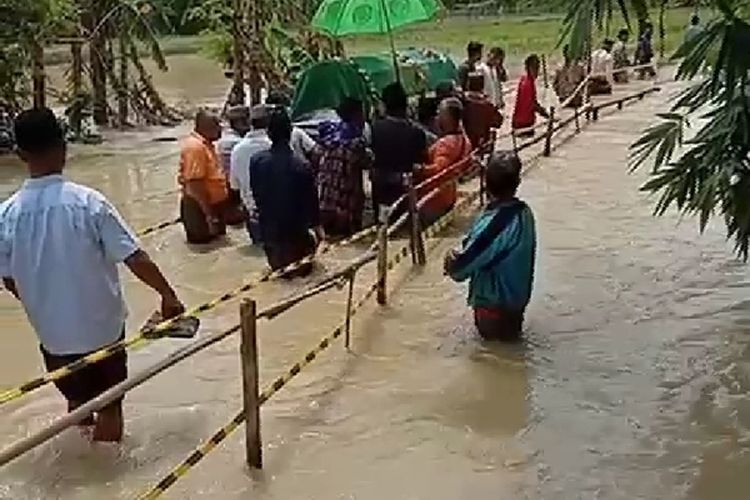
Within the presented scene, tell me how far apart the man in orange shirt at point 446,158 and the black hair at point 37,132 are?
590 centimetres

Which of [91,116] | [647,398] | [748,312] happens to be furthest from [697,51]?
[91,116]

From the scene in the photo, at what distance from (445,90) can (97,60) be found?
936cm

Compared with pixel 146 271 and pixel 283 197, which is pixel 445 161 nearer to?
pixel 283 197

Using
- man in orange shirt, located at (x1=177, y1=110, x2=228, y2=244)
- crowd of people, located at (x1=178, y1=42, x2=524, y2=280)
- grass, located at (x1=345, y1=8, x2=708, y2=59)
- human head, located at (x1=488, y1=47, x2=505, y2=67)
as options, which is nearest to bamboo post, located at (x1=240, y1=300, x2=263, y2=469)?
crowd of people, located at (x1=178, y1=42, x2=524, y2=280)

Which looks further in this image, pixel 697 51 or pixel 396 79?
pixel 396 79

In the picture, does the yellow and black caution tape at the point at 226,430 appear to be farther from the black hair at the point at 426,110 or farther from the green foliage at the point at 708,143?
the black hair at the point at 426,110

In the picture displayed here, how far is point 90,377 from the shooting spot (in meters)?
5.55

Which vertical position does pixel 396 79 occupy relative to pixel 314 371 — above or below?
above

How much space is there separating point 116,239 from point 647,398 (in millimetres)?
3139

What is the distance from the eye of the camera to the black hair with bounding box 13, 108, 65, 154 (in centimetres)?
516

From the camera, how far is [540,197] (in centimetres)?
1357

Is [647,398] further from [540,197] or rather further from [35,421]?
[540,197]

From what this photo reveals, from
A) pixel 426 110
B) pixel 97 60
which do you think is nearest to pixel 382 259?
pixel 426 110

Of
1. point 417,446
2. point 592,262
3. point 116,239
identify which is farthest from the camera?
point 592,262
